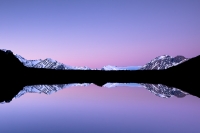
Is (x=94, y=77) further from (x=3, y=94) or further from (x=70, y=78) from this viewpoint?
(x=3, y=94)

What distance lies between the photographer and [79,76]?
6711 mm

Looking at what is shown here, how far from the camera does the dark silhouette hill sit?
5.10m

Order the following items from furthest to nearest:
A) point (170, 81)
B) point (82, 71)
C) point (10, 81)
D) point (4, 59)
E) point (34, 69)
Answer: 1. point (170, 81)
2. point (82, 71)
3. point (34, 69)
4. point (10, 81)
5. point (4, 59)

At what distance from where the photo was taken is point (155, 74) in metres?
7.45

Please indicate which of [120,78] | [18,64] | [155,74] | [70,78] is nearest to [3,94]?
[18,64]

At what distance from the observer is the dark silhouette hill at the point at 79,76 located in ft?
16.7

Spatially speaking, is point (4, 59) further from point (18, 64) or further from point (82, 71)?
point (82, 71)

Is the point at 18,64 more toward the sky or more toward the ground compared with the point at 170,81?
more toward the sky

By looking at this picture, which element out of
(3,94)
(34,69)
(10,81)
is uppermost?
(34,69)

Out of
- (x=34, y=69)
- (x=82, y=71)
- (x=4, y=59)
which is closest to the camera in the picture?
(x=4, y=59)

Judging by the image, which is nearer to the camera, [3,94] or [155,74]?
[3,94]

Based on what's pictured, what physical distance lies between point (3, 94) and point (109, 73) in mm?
3601

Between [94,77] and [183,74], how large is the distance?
11.6 ft

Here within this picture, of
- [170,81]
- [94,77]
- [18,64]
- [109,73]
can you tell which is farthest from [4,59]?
[170,81]
